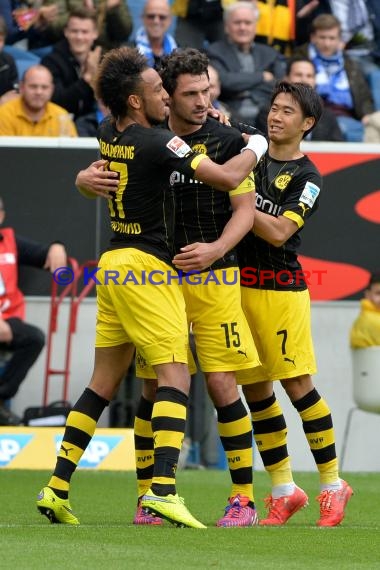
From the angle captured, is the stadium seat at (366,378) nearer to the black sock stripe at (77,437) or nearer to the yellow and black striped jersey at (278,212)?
the yellow and black striped jersey at (278,212)

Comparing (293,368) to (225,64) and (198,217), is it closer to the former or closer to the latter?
(198,217)

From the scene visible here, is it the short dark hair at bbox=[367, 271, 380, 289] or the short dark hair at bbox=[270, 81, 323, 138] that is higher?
the short dark hair at bbox=[270, 81, 323, 138]

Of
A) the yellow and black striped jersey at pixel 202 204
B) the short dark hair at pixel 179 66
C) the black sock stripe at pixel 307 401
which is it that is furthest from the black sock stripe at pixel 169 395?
the short dark hair at pixel 179 66

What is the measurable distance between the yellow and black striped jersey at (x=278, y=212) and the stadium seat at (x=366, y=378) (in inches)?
176

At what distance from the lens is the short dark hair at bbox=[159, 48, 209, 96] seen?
22.1ft

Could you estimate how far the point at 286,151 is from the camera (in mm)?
7266

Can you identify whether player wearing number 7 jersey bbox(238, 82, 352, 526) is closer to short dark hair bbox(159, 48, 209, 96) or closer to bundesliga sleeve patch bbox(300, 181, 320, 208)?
bundesliga sleeve patch bbox(300, 181, 320, 208)

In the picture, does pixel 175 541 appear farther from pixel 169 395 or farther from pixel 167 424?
pixel 169 395

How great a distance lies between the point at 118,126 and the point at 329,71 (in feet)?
25.2

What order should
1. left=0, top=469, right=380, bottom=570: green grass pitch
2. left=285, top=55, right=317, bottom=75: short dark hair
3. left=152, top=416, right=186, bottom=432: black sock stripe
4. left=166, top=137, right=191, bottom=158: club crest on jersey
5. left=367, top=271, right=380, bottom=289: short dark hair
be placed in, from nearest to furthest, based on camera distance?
left=0, top=469, right=380, bottom=570: green grass pitch < left=166, top=137, right=191, bottom=158: club crest on jersey < left=152, top=416, right=186, bottom=432: black sock stripe < left=367, top=271, right=380, bottom=289: short dark hair < left=285, top=55, right=317, bottom=75: short dark hair

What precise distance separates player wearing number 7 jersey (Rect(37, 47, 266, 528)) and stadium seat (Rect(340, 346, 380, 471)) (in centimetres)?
522

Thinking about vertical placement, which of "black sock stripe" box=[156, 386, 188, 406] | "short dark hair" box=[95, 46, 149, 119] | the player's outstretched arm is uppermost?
A: "short dark hair" box=[95, 46, 149, 119]

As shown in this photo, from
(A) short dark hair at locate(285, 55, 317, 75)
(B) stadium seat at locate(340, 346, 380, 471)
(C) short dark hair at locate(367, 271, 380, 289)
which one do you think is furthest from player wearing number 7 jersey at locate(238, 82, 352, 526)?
(A) short dark hair at locate(285, 55, 317, 75)

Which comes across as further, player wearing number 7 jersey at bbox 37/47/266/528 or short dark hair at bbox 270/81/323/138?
short dark hair at bbox 270/81/323/138
